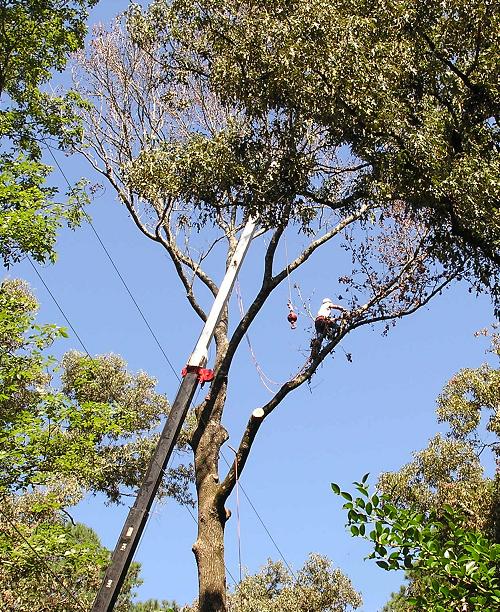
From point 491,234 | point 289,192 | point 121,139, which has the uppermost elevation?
point 121,139

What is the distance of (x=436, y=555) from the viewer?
12.2ft

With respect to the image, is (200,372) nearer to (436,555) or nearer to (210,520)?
(210,520)

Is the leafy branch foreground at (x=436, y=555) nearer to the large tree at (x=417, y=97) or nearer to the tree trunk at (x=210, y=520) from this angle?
the large tree at (x=417, y=97)

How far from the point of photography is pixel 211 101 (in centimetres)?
1452

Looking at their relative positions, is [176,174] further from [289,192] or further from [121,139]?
[121,139]

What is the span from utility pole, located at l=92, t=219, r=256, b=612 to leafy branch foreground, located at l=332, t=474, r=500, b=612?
347 centimetres

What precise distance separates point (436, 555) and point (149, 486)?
403 centimetres

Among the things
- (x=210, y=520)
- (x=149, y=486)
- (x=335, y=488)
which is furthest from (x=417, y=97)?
(x=335, y=488)

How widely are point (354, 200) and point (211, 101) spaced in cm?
445

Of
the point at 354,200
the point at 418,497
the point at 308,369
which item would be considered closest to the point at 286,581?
the point at 418,497

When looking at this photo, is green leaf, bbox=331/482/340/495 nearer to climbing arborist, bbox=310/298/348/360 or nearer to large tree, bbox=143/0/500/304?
large tree, bbox=143/0/500/304

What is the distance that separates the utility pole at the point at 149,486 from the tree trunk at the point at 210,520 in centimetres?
261

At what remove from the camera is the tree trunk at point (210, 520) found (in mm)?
10031

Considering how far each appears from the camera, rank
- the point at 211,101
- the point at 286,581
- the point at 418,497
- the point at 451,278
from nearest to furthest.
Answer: the point at 451,278 → the point at 211,101 → the point at 418,497 → the point at 286,581
